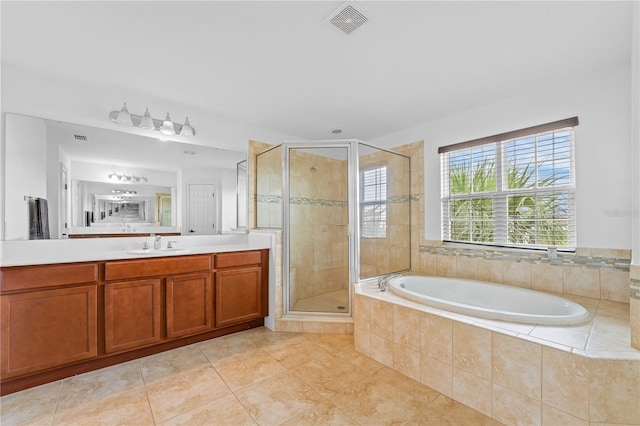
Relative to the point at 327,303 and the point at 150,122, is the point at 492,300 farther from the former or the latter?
the point at 150,122

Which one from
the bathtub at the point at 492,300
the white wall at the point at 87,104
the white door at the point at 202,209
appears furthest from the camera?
the white door at the point at 202,209

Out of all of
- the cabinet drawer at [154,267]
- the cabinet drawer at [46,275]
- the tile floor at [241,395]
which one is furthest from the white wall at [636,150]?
the cabinet drawer at [46,275]

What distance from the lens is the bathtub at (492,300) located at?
1.66 metres

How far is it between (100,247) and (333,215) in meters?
2.19

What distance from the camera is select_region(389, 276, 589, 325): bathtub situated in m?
1.66

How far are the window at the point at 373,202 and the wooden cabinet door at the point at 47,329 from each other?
7.72 ft

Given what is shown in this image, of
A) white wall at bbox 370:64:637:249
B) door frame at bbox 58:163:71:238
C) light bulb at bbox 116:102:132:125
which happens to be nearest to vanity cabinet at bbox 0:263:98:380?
door frame at bbox 58:163:71:238

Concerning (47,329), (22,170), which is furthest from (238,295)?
(22,170)

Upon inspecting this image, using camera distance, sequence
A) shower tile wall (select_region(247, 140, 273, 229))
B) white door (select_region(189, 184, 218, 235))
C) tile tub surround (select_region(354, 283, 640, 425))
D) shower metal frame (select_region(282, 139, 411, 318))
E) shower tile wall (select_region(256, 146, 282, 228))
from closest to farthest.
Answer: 1. tile tub surround (select_region(354, 283, 640, 425))
2. shower metal frame (select_region(282, 139, 411, 318))
3. white door (select_region(189, 184, 218, 235))
4. shower tile wall (select_region(256, 146, 282, 228))
5. shower tile wall (select_region(247, 140, 273, 229))

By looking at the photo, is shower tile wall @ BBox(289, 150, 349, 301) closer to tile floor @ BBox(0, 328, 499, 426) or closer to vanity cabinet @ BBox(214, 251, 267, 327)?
vanity cabinet @ BBox(214, 251, 267, 327)

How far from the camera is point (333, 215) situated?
3.10 m

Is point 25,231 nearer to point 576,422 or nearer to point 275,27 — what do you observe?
point 275,27

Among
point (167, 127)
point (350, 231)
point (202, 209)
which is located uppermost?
point (167, 127)

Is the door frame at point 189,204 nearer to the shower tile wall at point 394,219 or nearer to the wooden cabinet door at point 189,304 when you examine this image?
the wooden cabinet door at point 189,304
